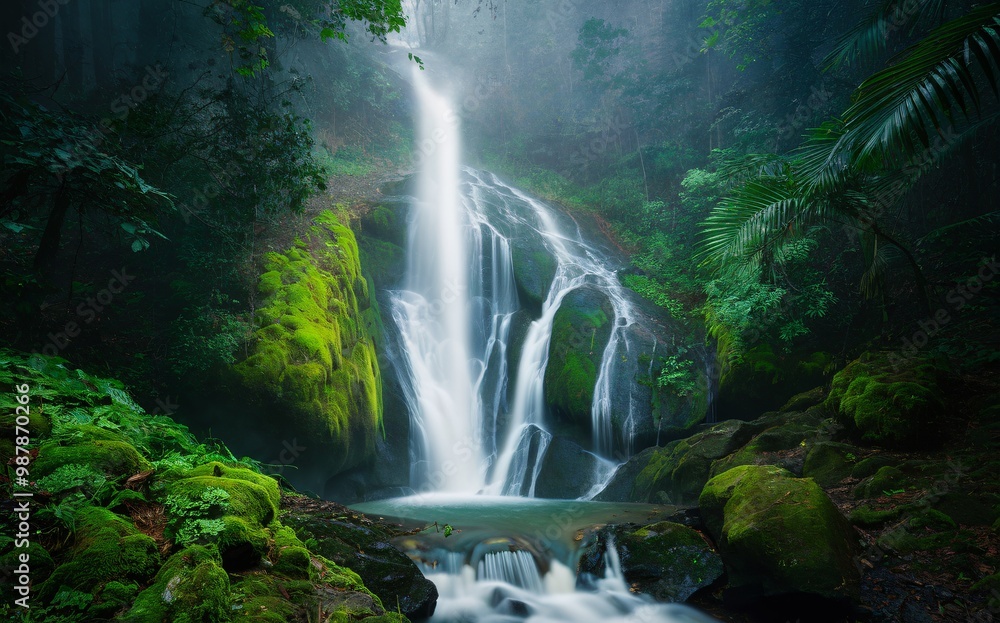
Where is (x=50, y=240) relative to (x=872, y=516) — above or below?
above

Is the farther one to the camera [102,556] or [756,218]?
[756,218]

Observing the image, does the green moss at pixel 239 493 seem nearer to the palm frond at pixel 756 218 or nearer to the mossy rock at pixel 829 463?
the palm frond at pixel 756 218

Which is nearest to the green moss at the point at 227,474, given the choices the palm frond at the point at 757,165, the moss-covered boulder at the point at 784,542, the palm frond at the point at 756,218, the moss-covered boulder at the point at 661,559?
the moss-covered boulder at the point at 661,559

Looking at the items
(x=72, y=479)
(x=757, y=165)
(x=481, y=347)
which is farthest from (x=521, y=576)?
(x=757, y=165)

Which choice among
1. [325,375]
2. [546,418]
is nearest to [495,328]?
[546,418]

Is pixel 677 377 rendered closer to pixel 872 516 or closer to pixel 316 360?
pixel 872 516

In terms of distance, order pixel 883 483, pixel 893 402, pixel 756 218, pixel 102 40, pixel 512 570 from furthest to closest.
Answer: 1. pixel 102 40
2. pixel 756 218
3. pixel 893 402
4. pixel 883 483
5. pixel 512 570

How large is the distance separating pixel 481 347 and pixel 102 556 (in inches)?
414

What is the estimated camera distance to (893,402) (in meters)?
Result: 6.47

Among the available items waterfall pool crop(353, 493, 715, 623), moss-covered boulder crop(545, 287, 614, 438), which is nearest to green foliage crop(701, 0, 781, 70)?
moss-covered boulder crop(545, 287, 614, 438)

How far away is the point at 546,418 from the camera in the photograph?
36.8ft

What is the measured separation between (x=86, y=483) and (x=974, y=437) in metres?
8.85

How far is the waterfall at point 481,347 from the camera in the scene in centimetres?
1034

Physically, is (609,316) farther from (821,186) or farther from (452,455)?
(821,186)
